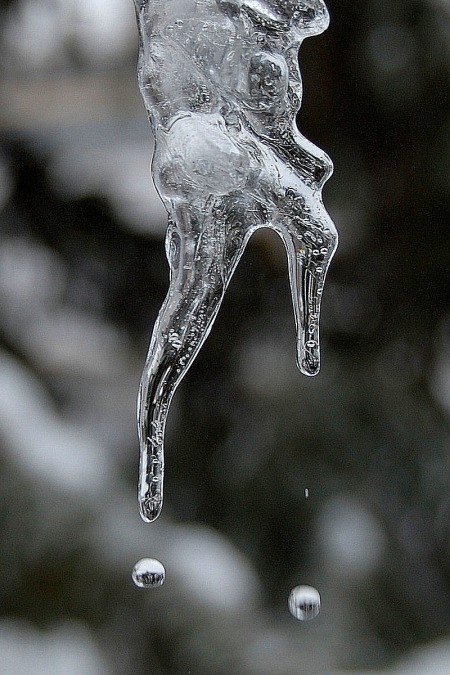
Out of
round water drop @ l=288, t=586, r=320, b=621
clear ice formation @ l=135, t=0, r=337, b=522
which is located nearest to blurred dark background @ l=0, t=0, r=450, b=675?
round water drop @ l=288, t=586, r=320, b=621

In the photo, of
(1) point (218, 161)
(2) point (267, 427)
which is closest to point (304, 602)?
(2) point (267, 427)

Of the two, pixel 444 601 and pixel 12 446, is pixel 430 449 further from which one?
pixel 12 446

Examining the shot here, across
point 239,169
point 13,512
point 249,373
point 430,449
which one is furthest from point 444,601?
point 239,169

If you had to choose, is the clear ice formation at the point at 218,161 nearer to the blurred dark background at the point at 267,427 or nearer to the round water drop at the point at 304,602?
the round water drop at the point at 304,602

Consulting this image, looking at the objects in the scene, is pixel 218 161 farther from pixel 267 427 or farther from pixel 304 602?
pixel 267 427

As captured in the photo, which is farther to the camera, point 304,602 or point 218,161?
point 304,602

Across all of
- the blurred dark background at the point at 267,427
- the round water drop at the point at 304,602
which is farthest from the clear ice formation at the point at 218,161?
the blurred dark background at the point at 267,427
